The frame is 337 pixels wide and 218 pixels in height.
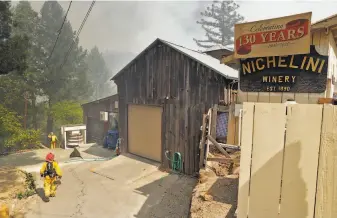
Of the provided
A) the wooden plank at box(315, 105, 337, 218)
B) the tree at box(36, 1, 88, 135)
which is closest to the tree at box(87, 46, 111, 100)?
the tree at box(36, 1, 88, 135)

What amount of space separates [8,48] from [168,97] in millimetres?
8688

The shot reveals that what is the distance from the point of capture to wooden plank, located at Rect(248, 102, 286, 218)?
2445mm

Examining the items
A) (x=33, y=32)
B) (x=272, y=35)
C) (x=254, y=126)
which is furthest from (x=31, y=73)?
(x=254, y=126)

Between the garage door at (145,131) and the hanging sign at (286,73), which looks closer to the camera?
the hanging sign at (286,73)

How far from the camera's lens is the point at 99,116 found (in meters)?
24.8

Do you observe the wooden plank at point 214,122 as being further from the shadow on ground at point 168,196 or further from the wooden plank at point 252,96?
the wooden plank at point 252,96

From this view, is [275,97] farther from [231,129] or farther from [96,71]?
[96,71]

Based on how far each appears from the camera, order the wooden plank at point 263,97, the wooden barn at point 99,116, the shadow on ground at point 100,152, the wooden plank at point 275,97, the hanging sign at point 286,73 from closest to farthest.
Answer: the hanging sign at point 286,73 < the wooden plank at point 275,97 < the wooden plank at point 263,97 < the shadow on ground at point 100,152 < the wooden barn at point 99,116

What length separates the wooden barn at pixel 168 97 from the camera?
11.1m

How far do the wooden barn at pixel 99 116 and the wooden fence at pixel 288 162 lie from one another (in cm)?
2017

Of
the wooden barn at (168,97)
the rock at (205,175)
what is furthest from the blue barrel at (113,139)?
the rock at (205,175)

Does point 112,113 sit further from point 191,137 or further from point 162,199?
point 162,199

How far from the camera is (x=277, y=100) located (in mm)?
6332

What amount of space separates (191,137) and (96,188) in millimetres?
Answer: 4797
